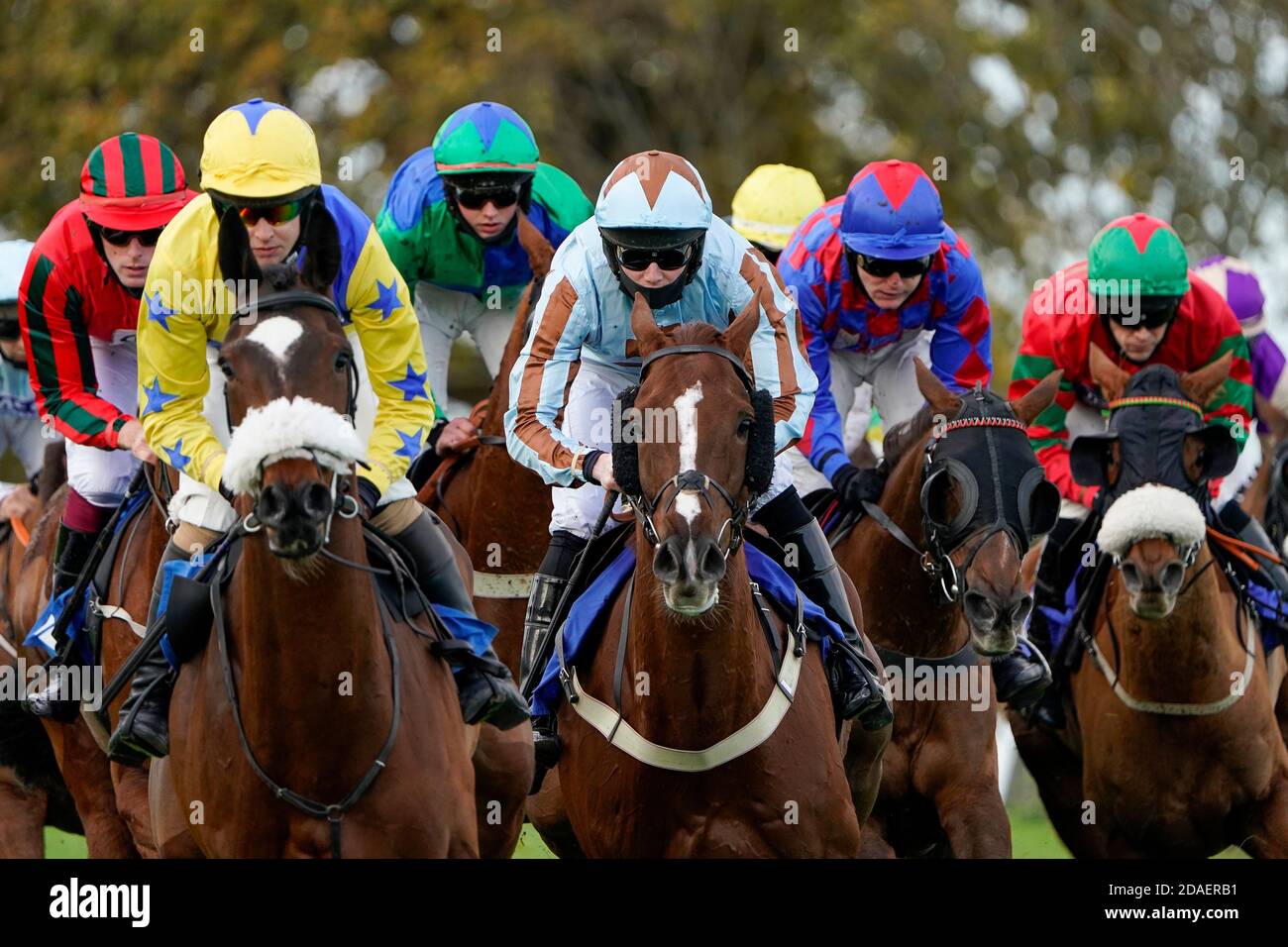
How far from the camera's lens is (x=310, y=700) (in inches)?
260

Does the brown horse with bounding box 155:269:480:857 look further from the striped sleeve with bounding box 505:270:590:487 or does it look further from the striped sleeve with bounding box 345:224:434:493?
the striped sleeve with bounding box 505:270:590:487

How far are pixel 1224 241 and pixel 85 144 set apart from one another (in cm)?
977

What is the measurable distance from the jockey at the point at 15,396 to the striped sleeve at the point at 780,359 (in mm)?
3638

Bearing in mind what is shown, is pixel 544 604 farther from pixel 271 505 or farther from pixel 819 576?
pixel 271 505

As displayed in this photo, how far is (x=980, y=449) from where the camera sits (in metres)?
8.26

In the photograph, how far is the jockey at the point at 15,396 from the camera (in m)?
10.6

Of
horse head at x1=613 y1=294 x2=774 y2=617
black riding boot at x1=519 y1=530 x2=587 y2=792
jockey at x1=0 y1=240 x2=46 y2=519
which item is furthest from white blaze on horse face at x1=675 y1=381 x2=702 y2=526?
jockey at x1=0 y1=240 x2=46 y2=519

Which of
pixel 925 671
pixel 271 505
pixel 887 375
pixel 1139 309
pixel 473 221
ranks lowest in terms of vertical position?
pixel 925 671

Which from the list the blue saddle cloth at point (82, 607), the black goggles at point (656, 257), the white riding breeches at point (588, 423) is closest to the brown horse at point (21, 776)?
the blue saddle cloth at point (82, 607)

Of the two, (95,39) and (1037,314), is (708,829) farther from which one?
(95,39)

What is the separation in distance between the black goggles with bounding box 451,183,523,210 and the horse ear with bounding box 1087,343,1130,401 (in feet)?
7.82

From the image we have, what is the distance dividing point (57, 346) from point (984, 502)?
325 centimetres

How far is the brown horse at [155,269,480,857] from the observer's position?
6434 mm

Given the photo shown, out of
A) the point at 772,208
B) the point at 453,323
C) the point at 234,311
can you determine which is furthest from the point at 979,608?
the point at 772,208
